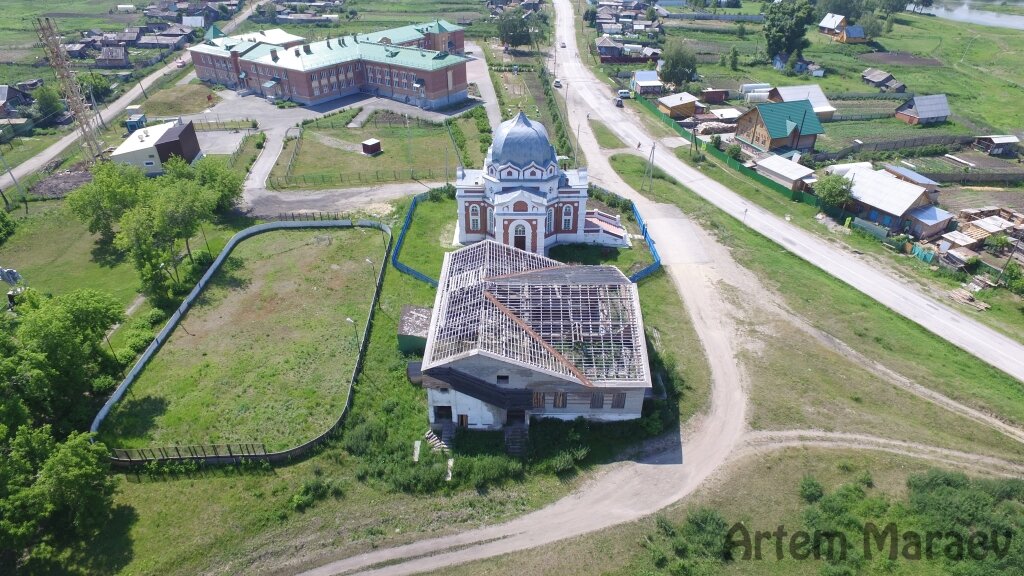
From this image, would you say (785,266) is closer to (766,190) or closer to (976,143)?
(766,190)

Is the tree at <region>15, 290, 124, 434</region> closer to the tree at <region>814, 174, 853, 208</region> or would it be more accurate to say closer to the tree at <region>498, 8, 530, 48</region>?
the tree at <region>814, 174, 853, 208</region>

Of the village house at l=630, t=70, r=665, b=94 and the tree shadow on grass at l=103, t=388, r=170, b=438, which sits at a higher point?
the village house at l=630, t=70, r=665, b=94

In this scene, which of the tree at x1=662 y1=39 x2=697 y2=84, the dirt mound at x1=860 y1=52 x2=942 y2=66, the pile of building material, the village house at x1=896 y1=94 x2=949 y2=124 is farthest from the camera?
the dirt mound at x1=860 y1=52 x2=942 y2=66

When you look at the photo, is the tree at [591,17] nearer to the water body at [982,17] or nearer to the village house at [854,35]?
the village house at [854,35]

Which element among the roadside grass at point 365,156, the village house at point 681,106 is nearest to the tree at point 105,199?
the roadside grass at point 365,156

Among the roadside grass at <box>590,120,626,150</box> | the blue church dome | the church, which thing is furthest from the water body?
the blue church dome
